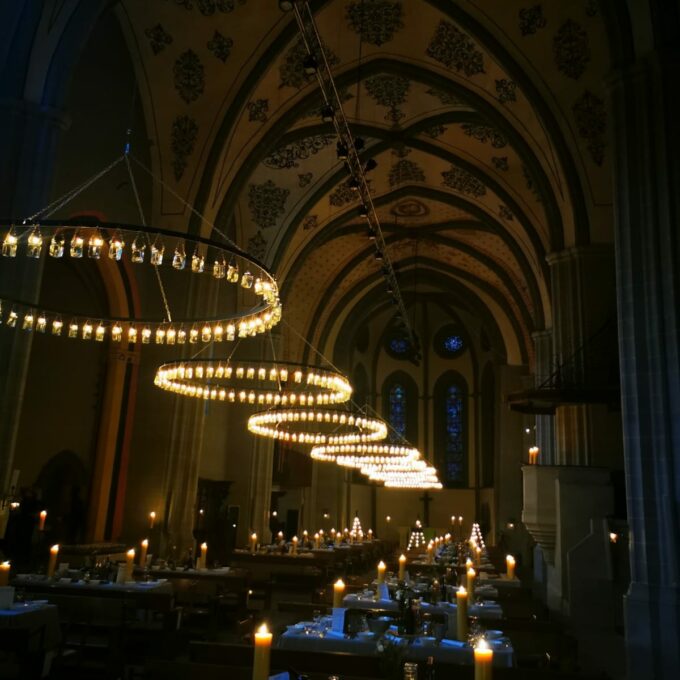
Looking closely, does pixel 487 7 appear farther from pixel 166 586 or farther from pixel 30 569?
pixel 30 569

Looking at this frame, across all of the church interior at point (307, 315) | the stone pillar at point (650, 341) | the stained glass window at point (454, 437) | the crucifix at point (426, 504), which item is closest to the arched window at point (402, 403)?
the stained glass window at point (454, 437)

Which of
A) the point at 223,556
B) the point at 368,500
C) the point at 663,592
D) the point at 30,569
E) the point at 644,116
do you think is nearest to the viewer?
the point at 663,592

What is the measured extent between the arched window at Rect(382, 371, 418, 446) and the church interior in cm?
938

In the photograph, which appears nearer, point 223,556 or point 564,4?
point 564,4

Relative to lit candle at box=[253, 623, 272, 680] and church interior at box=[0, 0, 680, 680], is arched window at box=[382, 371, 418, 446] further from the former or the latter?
lit candle at box=[253, 623, 272, 680]

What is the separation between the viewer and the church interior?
6.44 metres

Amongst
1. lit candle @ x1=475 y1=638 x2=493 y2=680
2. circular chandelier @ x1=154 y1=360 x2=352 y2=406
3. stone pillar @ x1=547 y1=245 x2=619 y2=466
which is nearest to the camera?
lit candle @ x1=475 y1=638 x2=493 y2=680

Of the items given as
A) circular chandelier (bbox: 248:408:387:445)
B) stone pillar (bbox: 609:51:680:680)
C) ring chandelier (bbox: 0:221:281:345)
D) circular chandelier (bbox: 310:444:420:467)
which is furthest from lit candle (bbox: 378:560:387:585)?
circular chandelier (bbox: 310:444:420:467)

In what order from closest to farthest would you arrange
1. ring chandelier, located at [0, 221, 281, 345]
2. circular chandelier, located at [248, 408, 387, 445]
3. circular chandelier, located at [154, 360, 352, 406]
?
ring chandelier, located at [0, 221, 281, 345], circular chandelier, located at [154, 360, 352, 406], circular chandelier, located at [248, 408, 387, 445]

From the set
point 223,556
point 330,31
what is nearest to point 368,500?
point 223,556

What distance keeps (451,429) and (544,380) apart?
16276mm

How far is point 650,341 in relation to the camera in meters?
6.92

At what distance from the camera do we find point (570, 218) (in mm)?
13328

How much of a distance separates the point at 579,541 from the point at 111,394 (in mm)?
9296
